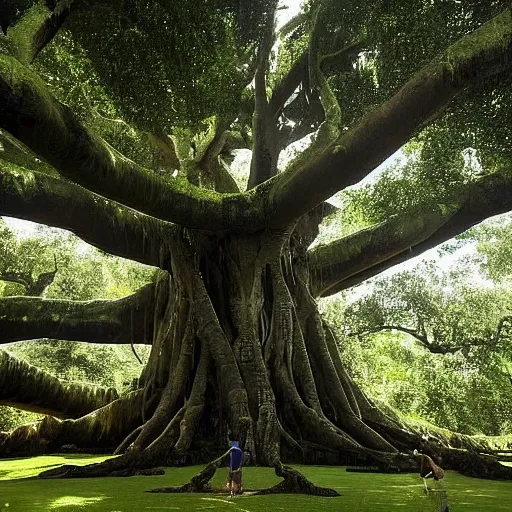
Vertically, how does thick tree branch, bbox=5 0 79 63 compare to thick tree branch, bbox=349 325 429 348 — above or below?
below

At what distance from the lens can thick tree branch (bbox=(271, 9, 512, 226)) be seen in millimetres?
5434

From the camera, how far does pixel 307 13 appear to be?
975 cm

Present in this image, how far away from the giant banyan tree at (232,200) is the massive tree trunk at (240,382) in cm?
3

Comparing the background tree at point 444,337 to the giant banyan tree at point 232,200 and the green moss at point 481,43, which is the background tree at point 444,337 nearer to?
the giant banyan tree at point 232,200

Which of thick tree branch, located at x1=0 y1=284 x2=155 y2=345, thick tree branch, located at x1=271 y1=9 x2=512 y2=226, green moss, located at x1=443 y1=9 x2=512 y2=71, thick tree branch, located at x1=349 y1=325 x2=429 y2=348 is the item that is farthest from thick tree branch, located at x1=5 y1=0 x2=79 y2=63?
thick tree branch, located at x1=349 y1=325 x2=429 y2=348

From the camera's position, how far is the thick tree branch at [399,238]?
29.5ft

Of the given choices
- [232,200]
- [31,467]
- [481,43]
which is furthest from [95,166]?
[31,467]

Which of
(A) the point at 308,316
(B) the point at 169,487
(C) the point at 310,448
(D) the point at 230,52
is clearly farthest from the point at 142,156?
(B) the point at 169,487

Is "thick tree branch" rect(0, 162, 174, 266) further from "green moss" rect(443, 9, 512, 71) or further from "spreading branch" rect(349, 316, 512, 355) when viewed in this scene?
"spreading branch" rect(349, 316, 512, 355)

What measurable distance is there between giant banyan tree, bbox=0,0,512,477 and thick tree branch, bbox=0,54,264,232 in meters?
0.03

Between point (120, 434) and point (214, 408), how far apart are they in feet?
7.38

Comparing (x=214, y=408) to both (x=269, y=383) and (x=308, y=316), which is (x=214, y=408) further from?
(x=308, y=316)

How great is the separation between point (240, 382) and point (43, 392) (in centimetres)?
472

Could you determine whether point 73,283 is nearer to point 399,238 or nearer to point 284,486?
point 399,238
